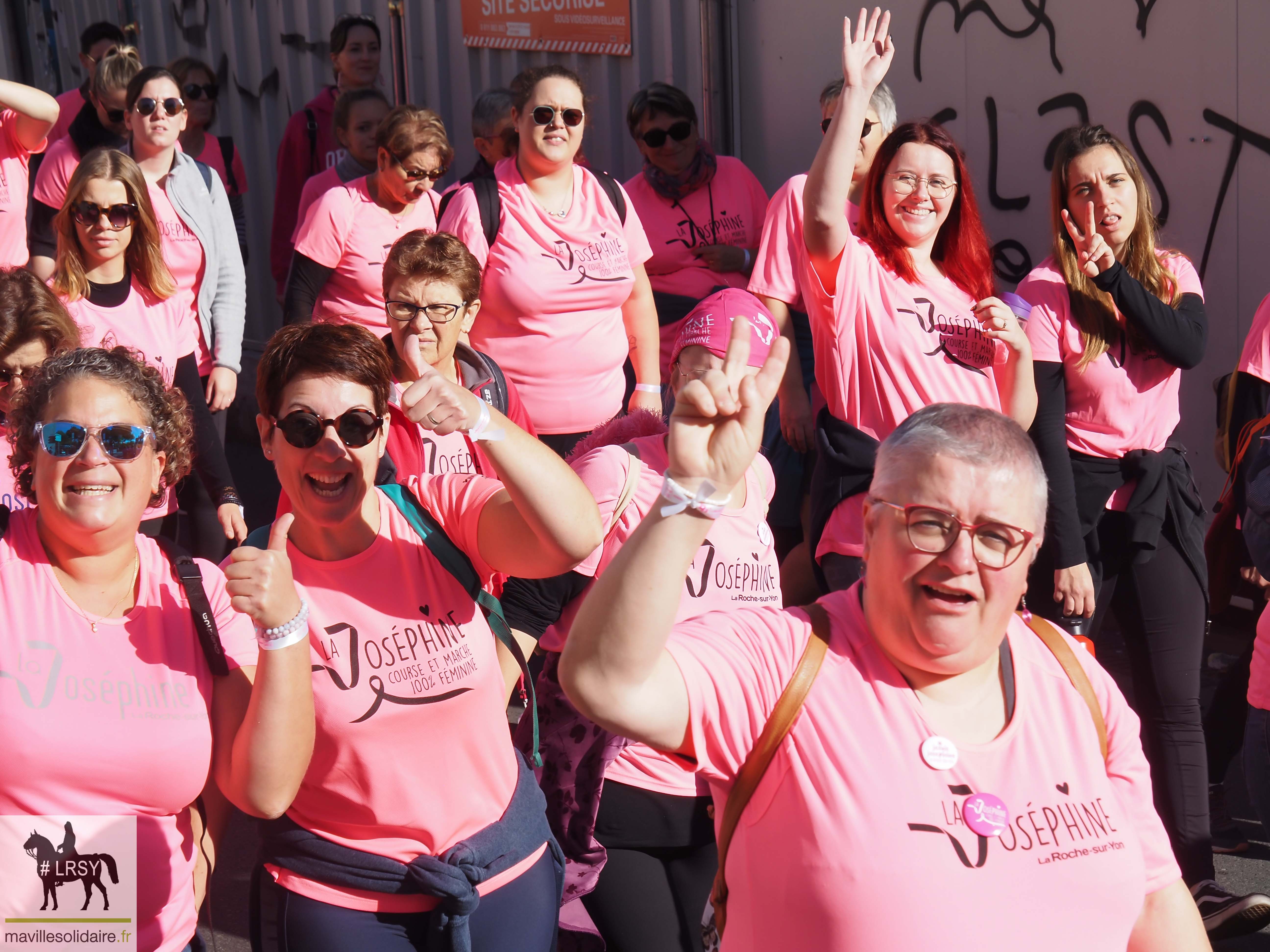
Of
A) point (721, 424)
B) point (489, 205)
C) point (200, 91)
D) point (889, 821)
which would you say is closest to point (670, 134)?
point (489, 205)

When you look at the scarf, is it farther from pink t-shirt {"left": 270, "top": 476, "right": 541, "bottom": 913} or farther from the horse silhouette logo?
the horse silhouette logo

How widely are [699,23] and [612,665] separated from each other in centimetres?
647

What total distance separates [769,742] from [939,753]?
26 centimetres

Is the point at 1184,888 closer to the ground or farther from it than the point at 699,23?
closer to the ground

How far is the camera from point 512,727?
16.3ft

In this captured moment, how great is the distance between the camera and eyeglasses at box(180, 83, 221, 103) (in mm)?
8047

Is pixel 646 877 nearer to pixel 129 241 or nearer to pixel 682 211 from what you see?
pixel 129 241

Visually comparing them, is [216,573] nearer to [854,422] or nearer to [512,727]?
[854,422]

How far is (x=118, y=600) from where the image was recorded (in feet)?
8.10

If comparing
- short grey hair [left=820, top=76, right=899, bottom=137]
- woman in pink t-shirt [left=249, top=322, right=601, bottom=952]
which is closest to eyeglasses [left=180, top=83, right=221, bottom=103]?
short grey hair [left=820, top=76, right=899, bottom=137]

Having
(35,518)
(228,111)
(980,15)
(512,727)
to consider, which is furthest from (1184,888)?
(228,111)

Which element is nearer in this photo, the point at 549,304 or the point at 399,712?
the point at 399,712

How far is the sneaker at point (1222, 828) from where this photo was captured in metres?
4.17

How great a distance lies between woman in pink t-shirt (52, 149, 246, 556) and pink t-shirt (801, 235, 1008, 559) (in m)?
2.00
